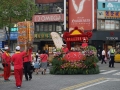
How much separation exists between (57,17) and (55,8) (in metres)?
1.50

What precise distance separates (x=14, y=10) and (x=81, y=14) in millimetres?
22840

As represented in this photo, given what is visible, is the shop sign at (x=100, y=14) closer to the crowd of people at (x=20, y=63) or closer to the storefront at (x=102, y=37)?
the storefront at (x=102, y=37)

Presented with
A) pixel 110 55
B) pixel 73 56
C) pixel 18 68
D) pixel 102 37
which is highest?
pixel 102 37

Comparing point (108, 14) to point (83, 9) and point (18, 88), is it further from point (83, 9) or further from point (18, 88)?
point (18, 88)

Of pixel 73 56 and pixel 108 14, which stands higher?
pixel 108 14

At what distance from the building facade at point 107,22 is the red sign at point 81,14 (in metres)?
1.15

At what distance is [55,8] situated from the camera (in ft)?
159

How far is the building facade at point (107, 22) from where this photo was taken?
151 feet

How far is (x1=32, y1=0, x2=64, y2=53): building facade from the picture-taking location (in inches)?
1884

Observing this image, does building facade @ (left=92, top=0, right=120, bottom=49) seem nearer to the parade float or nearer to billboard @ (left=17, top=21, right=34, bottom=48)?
billboard @ (left=17, top=21, right=34, bottom=48)

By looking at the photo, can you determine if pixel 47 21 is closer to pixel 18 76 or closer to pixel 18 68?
pixel 18 68

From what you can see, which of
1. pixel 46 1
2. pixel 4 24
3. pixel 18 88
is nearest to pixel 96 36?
pixel 46 1

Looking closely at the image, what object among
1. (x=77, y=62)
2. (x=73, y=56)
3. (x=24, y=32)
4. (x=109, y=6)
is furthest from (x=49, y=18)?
(x=77, y=62)

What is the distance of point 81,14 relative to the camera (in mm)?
46344
